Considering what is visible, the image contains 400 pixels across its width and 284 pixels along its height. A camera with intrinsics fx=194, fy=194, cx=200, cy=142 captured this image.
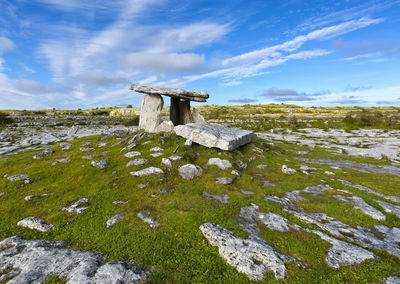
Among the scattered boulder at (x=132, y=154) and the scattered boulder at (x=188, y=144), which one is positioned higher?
the scattered boulder at (x=188, y=144)

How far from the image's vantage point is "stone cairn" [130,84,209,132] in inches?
904

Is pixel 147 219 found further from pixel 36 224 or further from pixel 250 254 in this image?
pixel 36 224

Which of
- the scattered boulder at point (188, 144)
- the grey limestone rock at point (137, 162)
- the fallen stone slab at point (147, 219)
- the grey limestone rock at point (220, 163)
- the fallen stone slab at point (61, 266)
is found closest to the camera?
the fallen stone slab at point (61, 266)

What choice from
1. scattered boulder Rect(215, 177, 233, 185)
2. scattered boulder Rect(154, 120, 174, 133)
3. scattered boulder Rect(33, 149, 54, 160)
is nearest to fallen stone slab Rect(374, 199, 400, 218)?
scattered boulder Rect(215, 177, 233, 185)

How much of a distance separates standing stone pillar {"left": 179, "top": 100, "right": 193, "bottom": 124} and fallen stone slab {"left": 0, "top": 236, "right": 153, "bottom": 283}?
71.3 ft

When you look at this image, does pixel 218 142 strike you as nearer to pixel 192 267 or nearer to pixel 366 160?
pixel 192 267

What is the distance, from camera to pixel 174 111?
93.2 feet

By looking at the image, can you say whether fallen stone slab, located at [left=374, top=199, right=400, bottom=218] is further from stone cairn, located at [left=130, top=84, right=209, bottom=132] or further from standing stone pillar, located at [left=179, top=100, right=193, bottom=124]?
standing stone pillar, located at [left=179, top=100, right=193, bottom=124]

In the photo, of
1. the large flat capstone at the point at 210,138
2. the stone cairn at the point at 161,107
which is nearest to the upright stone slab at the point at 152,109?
the stone cairn at the point at 161,107

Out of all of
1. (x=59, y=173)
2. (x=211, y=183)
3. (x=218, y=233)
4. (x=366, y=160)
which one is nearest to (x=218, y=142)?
(x=211, y=183)

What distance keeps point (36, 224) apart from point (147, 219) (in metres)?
5.56

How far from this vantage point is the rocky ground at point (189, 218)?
23.3 feet

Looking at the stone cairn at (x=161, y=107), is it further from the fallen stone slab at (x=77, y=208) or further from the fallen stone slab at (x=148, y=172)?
the fallen stone slab at (x=77, y=208)

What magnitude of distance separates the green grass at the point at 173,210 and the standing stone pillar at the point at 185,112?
9.46m
